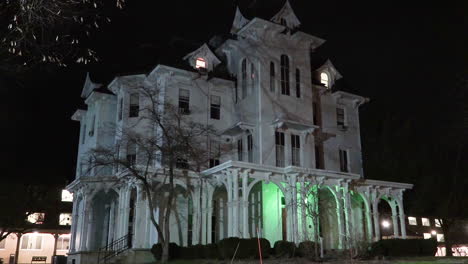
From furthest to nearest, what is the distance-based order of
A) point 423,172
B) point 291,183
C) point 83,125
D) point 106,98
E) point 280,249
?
point 423,172
point 83,125
point 106,98
point 291,183
point 280,249

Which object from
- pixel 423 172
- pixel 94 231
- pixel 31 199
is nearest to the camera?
pixel 94 231

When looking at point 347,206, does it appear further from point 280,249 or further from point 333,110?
point 333,110

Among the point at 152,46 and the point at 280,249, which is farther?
the point at 152,46

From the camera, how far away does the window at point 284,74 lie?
1161 inches

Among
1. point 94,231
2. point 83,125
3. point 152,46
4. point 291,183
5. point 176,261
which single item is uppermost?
point 152,46

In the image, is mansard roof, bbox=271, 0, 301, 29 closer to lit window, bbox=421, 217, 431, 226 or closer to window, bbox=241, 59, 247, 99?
window, bbox=241, 59, 247, 99

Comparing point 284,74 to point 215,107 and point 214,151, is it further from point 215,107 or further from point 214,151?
point 214,151

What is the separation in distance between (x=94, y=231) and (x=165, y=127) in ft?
29.4

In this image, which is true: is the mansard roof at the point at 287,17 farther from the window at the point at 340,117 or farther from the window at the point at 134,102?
the window at the point at 134,102

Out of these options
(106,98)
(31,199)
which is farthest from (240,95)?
(31,199)

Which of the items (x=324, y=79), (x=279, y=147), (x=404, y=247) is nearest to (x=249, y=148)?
(x=279, y=147)

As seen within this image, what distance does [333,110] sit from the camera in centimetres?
3306

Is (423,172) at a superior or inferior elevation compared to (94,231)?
superior

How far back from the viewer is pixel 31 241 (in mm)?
51906
